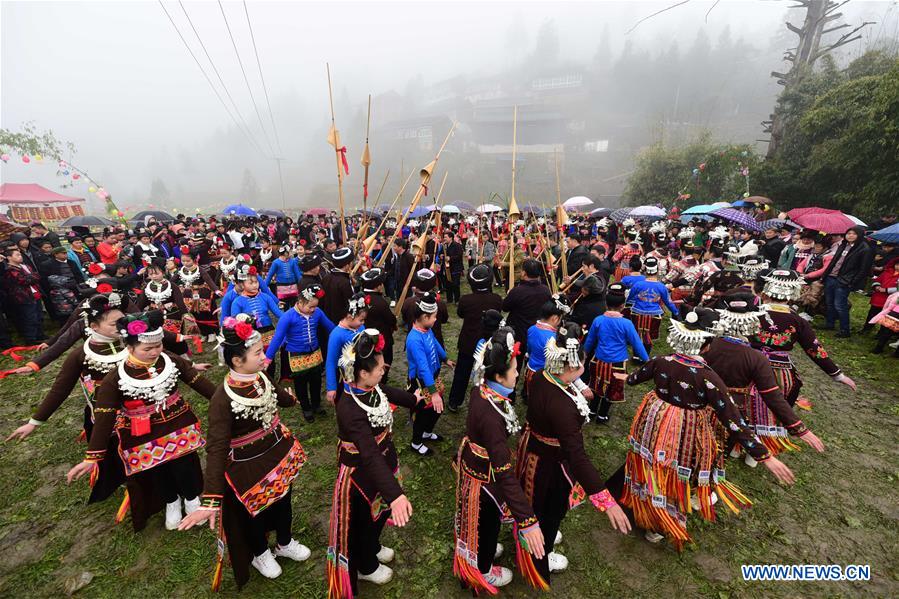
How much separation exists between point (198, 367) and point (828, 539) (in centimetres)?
671

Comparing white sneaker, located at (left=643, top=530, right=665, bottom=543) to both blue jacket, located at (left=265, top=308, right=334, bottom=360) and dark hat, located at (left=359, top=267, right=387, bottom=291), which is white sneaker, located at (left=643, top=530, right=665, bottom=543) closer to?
dark hat, located at (left=359, top=267, right=387, bottom=291)

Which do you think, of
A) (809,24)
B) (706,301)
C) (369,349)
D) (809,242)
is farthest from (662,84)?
(369,349)

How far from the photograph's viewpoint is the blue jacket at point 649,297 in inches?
254

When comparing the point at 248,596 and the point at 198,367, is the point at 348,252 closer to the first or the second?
the point at 198,367

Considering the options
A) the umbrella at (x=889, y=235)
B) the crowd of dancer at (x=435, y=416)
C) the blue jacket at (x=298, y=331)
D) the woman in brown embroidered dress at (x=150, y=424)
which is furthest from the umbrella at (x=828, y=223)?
the woman in brown embroidered dress at (x=150, y=424)

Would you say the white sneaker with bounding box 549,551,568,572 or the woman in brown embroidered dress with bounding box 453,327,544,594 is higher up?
the woman in brown embroidered dress with bounding box 453,327,544,594

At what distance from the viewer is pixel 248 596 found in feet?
10.7

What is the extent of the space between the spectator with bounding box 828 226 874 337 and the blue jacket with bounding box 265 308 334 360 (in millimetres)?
11338

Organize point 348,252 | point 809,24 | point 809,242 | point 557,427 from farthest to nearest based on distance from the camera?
1. point 809,24
2. point 809,242
3. point 348,252
4. point 557,427

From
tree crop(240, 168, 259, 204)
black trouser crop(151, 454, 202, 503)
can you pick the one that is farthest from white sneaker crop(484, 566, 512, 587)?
tree crop(240, 168, 259, 204)

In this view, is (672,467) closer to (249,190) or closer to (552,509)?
(552,509)

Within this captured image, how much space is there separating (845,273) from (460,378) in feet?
31.2

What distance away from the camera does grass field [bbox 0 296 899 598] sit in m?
3.37

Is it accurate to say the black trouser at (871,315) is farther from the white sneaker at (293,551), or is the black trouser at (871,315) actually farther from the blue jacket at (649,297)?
the white sneaker at (293,551)
